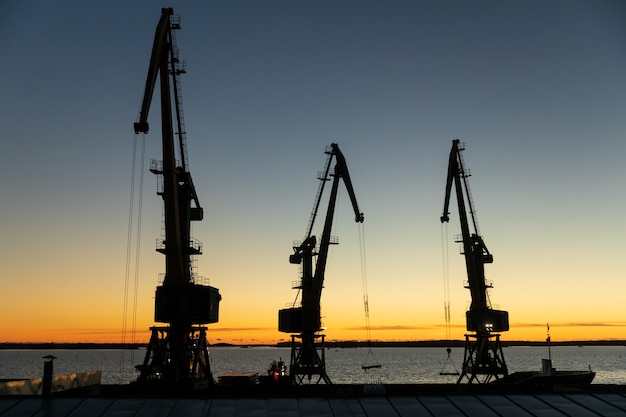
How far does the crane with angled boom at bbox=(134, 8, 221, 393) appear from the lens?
59500 mm

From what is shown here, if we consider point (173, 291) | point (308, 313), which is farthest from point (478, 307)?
point (173, 291)

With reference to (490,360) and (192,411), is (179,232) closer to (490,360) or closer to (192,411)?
(192,411)

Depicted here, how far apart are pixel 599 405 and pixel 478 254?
67913 mm

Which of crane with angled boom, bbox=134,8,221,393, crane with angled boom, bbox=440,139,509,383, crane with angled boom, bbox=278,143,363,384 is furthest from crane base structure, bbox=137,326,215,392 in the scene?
crane with angled boom, bbox=440,139,509,383

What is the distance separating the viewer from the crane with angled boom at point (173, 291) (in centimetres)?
5950

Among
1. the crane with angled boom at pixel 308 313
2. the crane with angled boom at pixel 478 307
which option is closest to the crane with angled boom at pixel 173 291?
the crane with angled boom at pixel 308 313

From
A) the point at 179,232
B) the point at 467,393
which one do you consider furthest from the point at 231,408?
the point at 179,232

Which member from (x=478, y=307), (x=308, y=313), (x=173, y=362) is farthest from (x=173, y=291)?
(x=478, y=307)

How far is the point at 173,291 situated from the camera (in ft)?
195

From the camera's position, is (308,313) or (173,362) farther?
(308,313)

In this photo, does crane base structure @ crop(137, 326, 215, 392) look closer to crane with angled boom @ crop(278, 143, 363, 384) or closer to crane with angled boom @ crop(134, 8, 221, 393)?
crane with angled boom @ crop(134, 8, 221, 393)

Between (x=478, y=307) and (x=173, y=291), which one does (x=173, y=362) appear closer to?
(x=173, y=291)

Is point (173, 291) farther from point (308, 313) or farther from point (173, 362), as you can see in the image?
point (308, 313)

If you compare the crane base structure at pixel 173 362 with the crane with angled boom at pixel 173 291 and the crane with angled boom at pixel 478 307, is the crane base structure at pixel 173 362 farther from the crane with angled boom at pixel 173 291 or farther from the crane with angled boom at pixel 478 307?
the crane with angled boom at pixel 478 307
